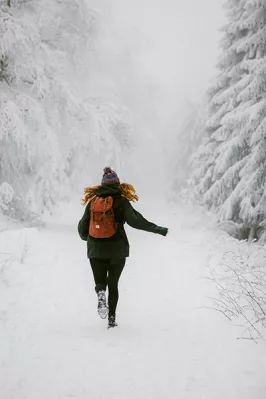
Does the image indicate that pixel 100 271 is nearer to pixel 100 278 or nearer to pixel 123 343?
pixel 100 278

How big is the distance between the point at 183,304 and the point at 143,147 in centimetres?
2956

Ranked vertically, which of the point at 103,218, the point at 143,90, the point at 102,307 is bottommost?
the point at 102,307

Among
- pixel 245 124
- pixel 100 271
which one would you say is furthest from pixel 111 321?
pixel 245 124

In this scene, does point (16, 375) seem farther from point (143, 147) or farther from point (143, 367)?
point (143, 147)

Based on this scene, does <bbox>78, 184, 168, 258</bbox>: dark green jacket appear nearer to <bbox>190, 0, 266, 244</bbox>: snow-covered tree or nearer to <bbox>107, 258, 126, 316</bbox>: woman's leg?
<bbox>107, 258, 126, 316</bbox>: woman's leg

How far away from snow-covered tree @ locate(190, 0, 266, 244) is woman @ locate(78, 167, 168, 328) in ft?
21.7

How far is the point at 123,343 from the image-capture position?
418 centimetres

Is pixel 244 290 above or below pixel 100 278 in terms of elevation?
below

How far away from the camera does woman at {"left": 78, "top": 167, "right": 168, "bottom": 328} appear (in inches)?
177

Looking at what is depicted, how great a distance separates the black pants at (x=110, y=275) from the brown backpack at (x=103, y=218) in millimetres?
381

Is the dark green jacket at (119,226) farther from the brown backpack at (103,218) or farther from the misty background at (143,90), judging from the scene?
the misty background at (143,90)

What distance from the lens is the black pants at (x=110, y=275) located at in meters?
4.64

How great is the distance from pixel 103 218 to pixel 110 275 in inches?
30.9

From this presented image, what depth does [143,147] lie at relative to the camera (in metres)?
34.4
